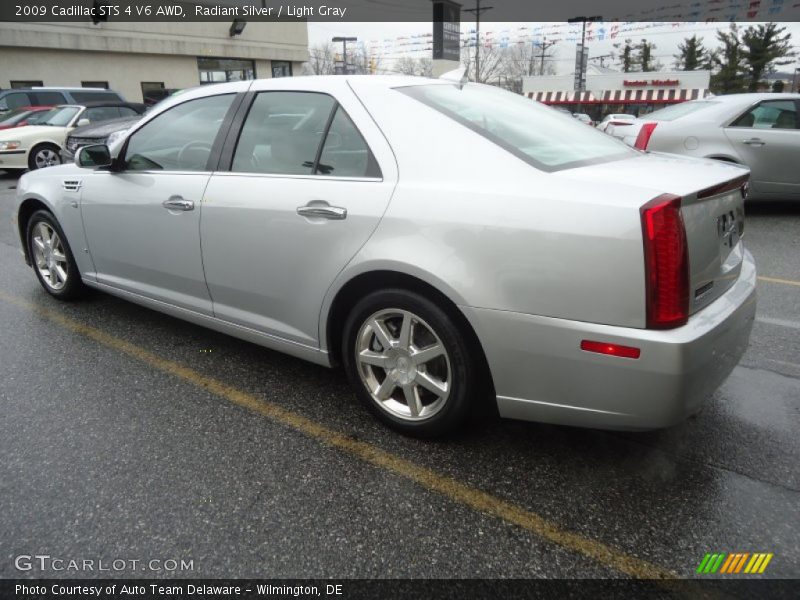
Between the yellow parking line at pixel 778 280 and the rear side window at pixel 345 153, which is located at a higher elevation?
the rear side window at pixel 345 153

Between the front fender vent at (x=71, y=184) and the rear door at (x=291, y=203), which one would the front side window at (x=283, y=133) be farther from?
the front fender vent at (x=71, y=184)

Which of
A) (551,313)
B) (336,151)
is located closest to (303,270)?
(336,151)

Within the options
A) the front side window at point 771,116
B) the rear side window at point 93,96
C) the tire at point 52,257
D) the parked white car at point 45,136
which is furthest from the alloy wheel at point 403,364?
the rear side window at point 93,96

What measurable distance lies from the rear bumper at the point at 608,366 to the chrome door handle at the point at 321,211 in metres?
0.74

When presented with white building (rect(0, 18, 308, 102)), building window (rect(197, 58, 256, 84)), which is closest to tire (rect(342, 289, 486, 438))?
white building (rect(0, 18, 308, 102))

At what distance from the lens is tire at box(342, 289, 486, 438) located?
94.6 inches

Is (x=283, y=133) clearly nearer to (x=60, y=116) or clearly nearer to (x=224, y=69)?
(x=60, y=116)

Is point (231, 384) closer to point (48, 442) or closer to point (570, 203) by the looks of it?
point (48, 442)

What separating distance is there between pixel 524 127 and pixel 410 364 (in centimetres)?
123

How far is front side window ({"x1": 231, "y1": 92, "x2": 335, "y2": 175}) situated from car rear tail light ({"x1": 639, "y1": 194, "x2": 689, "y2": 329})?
1557 mm

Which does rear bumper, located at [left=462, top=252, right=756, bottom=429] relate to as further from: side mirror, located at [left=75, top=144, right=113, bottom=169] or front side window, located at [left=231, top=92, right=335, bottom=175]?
side mirror, located at [left=75, top=144, right=113, bottom=169]

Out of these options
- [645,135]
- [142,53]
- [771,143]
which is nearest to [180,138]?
[645,135]

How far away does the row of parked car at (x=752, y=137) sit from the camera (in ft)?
23.0

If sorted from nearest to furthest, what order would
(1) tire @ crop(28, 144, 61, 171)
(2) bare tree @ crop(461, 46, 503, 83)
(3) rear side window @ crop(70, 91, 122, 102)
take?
(1) tire @ crop(28, 144, 61, 171), (3) rear side window @ crop(70, 91, 122, 102), (2) bare tree @ crop(461, 46, 503, 83)
